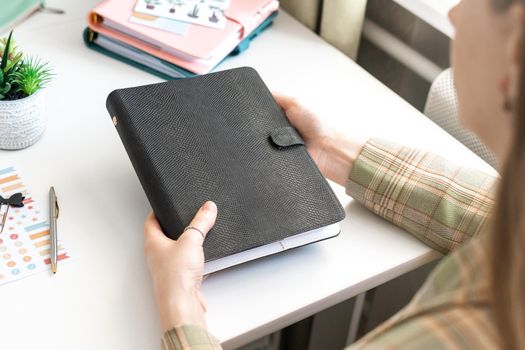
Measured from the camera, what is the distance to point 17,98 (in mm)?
1018

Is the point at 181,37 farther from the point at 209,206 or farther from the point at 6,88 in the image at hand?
the point at 209,206

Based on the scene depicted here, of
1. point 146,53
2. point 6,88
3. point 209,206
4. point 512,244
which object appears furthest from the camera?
point 146,53

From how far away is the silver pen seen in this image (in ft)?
2.98

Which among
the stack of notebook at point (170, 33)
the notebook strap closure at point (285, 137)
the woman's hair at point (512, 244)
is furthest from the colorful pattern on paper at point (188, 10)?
the woman's hair at point (512, 244)

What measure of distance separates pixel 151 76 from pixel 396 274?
52 centimetres

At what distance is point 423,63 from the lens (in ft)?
4.75

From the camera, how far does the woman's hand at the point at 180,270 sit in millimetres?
829

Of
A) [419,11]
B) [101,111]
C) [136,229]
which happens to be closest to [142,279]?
[136,229]

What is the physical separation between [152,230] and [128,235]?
0.06 metres

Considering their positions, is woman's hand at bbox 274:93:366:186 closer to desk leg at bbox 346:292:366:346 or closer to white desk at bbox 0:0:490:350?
white desk at bbox 0:0:490:350

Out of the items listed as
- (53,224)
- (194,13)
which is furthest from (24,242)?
(194,13)

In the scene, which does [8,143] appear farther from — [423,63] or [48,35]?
[423,63]

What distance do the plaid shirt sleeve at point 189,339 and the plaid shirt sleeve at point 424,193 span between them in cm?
32

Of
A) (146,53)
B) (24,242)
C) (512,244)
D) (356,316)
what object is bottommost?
(356,316)
